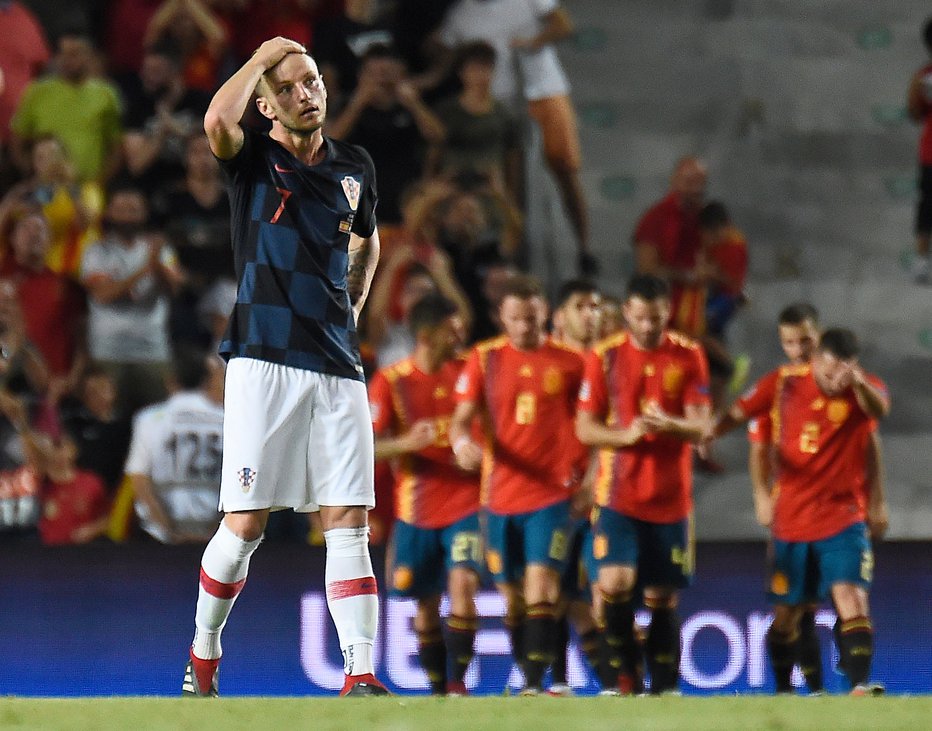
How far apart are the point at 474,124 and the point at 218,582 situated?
6160mm

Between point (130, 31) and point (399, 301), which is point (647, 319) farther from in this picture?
point (130, 31)

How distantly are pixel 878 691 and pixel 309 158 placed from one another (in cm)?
374

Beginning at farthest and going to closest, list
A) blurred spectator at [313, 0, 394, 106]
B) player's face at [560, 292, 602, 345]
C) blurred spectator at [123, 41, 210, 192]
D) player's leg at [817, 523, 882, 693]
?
blurred spectator at [313, 0, 394, 106]
blurred spectator at [123, 41, 210, 192]
player's face at [560, 292, 602, 345]
player's leg at [817, 523, 882, 693]

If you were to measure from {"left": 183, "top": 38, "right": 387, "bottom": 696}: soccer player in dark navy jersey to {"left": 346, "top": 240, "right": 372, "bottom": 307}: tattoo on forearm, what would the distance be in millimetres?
276

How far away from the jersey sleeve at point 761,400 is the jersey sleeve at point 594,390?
74 centimetres

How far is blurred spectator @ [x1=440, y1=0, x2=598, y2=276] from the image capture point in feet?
38.1

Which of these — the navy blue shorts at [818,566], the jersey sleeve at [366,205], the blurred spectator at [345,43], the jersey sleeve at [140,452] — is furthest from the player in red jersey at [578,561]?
the jersey sleeve at [366,205]

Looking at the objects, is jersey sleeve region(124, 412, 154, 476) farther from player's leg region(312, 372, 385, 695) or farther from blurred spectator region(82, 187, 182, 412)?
player's leg region(312, 372, 385, 695)

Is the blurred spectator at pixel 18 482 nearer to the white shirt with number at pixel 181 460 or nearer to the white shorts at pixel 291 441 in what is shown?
the white shirt with number at pixel 181 460

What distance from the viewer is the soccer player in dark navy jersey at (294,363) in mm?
5223

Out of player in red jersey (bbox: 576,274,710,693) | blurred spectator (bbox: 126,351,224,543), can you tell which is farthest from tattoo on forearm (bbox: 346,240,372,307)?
blurred spectator (bbox: 126,351,224,543)

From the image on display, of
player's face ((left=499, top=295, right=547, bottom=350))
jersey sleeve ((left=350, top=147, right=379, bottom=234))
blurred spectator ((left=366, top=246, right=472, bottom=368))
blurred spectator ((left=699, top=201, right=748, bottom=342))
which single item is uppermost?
blurred spectator ((left=699, top=201, right=748, bottom=342))

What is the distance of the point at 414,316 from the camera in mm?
8891


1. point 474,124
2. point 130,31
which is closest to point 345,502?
point 474,124
